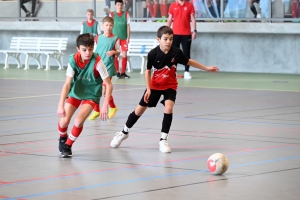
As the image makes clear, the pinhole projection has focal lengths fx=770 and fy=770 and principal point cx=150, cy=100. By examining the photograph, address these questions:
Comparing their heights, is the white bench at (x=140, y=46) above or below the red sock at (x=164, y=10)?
below

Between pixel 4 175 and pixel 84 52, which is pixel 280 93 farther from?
pixel 4 175

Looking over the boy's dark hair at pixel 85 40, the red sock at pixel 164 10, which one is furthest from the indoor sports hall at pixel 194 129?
the boy's dark hair at pixel 85 40

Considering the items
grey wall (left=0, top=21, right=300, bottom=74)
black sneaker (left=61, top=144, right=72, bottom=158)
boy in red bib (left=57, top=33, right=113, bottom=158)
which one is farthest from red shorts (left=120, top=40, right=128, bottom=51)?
black sneaker (left=61, top=144, right=72, bottom=158)

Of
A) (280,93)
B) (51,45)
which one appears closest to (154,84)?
(280,93)

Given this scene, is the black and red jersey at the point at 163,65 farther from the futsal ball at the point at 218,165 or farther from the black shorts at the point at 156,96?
the futsal ball at the point at 218,165

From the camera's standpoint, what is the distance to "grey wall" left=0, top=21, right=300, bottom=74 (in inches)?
953

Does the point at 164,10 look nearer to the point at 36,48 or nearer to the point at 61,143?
the point at 36,48

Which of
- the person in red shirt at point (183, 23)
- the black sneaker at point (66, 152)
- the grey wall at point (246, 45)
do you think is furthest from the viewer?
the grey wall at point (246, 45)

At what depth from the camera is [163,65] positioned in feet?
33.5

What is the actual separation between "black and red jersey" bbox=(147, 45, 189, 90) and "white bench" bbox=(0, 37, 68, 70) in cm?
1743

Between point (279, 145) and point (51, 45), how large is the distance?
19.5 meters

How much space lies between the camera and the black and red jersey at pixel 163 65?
1020 cm

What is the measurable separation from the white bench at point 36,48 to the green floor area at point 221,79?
5.13ft

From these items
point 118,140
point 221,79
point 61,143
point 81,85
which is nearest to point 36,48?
point 221,79
